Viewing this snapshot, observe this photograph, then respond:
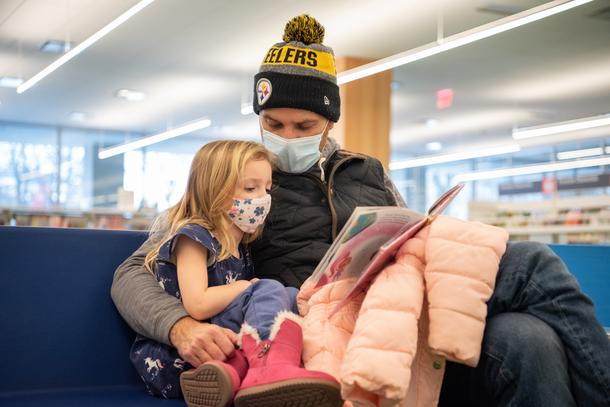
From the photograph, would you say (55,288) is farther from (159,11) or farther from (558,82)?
(558,82)

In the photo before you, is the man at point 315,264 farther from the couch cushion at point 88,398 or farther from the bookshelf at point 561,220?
the bookshelf at point 561,220

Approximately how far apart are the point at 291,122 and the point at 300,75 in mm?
138

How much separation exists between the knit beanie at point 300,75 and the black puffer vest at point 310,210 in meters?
0.17

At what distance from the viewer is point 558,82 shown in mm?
9820

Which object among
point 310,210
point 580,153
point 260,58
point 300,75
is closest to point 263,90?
point 300,75

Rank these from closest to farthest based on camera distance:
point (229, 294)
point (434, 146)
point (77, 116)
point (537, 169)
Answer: point (229, 294), point (77, 116), point (537, 169), point (434, 146)

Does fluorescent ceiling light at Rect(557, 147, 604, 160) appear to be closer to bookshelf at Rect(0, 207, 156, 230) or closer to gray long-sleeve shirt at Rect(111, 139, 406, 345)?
bookshelf at Rect(0, 207, 156, 230)

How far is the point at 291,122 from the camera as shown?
6.34 ft

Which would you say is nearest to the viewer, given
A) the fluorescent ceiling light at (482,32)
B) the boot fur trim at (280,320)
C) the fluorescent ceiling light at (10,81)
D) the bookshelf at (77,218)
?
the boot fur trim at (280,320)

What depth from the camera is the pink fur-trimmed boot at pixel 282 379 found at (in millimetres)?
1122

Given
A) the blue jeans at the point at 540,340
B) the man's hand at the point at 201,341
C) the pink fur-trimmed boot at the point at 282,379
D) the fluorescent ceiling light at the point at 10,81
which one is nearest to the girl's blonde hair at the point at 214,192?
the man's hand at the point at 201,341

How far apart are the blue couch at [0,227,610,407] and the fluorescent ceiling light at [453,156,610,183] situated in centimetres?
1222

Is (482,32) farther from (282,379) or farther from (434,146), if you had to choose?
(434,146)

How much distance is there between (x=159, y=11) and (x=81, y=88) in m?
3.88
